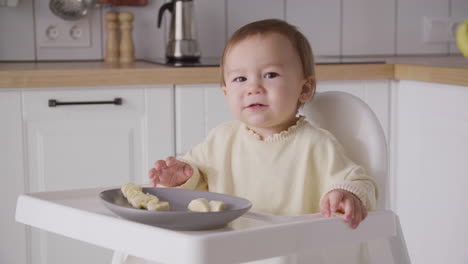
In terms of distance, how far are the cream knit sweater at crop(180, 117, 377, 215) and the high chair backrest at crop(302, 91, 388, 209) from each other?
6cm

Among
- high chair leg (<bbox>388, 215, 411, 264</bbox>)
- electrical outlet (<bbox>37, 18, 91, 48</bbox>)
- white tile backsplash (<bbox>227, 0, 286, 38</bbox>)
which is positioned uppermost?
white tile backsplash (<bbox>227, 0, 286, 38</bbox>)

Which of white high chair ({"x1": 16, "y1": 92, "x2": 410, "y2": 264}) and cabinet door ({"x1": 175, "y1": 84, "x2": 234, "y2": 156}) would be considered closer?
white high chair ({"x1": 16, "y1": 92, "x2": 410, "y2": 264})

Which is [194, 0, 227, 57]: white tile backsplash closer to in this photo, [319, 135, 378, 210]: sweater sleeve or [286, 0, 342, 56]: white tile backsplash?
[286, 0, 342, 56]: white tile backsplash

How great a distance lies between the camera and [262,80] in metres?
1.21

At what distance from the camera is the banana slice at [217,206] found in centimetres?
93

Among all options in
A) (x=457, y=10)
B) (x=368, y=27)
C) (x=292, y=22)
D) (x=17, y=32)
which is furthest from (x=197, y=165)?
(x=457, y=10)

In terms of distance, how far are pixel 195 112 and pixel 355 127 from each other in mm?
793

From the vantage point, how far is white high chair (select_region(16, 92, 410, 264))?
0.82m

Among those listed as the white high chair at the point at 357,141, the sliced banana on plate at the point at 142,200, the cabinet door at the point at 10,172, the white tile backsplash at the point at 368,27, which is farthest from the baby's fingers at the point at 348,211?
the white tile backsplash at the point at 368,27

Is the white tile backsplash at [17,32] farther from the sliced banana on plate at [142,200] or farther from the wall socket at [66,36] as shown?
the sliced banana on plate at [142,200]

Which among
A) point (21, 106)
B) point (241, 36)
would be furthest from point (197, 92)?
point (241, 36)

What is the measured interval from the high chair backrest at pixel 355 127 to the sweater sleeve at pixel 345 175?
6cm

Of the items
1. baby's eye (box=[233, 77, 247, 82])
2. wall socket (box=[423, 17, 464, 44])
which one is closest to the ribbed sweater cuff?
baby's eye (box=[233, 77, 247, 82])

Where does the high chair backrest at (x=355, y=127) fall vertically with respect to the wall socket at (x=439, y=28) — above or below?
below
